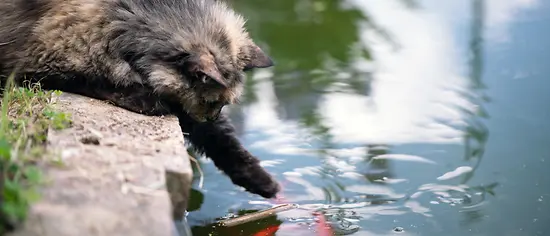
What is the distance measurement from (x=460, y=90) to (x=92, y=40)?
3026mm

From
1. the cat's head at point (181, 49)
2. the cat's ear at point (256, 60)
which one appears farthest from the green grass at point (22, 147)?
the cat's ear at point (256, 60)

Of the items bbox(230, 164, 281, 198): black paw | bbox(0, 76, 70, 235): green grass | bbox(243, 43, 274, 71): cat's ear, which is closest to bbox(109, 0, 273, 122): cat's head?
bbox(243, 43, 274, 71): cat's ear

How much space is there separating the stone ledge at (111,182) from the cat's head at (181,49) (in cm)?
54

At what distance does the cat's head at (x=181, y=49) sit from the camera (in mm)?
3682

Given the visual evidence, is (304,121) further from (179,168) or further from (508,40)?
(179,168)

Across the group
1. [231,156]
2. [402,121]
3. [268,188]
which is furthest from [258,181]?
[402,121]

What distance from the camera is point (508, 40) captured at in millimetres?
6441

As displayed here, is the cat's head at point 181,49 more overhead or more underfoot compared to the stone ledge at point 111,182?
more overhead

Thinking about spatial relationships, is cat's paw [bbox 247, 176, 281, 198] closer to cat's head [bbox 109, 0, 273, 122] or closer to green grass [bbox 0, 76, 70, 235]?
cat's head [bbox 109, 0, 273, 122]

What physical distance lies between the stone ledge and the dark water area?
3.71 ft

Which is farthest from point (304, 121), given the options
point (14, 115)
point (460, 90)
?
point (14, 115)

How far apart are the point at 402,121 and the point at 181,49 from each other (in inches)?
85.2

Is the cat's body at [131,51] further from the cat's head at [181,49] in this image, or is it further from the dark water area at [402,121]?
the dark water area at [402,121]

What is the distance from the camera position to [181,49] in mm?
3672
